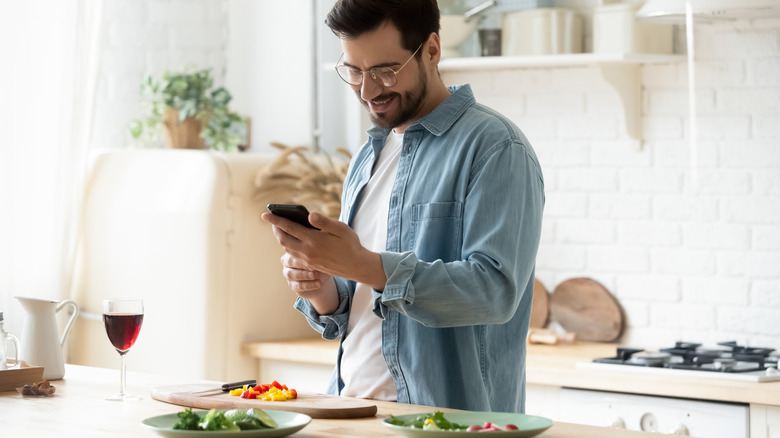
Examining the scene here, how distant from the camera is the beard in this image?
217cm

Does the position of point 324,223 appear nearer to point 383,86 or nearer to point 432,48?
point 383,86

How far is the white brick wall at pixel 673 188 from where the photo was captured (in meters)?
3.48

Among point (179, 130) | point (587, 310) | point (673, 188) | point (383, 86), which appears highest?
point (179, 130)

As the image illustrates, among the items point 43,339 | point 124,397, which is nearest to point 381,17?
point 124,397

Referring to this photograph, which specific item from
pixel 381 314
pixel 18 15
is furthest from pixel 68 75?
pixel 381 314

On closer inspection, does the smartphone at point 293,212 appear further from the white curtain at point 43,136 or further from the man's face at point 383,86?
the white curtain at point 43,136

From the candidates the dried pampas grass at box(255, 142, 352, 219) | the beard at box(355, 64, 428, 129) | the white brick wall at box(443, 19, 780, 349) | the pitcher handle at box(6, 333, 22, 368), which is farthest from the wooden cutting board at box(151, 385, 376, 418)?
A: the white brick wall at box(443, 19, 780, 349)

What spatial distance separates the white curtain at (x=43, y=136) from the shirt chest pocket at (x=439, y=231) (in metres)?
2.19

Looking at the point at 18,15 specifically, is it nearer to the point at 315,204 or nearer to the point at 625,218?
the point at 315,204

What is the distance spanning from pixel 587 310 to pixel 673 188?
0.51 meters

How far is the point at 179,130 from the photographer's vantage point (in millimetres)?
4004

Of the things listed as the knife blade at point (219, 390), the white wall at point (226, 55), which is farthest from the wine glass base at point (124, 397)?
the white wall at point (226, 55)

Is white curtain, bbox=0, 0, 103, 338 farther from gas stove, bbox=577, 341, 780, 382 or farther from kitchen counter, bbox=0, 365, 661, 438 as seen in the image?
gas stove, bbox=577, 341, 780, 382

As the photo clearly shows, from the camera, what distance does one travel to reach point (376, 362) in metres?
2.13
